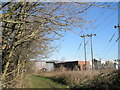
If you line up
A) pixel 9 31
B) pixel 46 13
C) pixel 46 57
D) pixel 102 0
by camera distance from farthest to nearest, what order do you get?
pixel 46 57
pixel 9 31
pixel 46 13
pixel 102 0

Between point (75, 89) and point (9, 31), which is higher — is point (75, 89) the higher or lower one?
the lower one

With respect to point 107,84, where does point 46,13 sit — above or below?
above

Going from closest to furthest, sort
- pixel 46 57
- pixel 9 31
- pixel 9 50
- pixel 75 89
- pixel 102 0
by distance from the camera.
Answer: pixel 102 0 < pixel 9 31 < pixel 9 50 < pixel 46 57 < pixel 75 89

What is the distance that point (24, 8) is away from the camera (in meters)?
3.78

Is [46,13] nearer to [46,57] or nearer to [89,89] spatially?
[46,57]

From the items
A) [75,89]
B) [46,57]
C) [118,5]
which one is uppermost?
[118,5]

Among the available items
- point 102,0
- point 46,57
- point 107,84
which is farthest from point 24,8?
point 107,84

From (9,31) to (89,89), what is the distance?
559 cm

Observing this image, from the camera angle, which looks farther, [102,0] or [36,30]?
[36,30]

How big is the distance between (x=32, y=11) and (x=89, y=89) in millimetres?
5509

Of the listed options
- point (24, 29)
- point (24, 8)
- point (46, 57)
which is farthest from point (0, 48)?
point (46, 57)

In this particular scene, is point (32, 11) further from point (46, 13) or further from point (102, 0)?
point (102, 0)

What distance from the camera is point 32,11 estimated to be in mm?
4102

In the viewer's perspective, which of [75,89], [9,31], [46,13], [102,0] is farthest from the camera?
[75,89]
